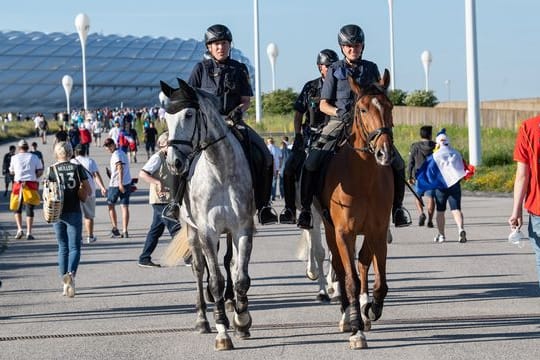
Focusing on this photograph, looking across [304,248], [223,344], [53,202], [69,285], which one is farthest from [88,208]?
[223,344]

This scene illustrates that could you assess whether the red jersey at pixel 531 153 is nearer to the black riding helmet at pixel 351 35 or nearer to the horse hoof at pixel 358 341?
the horse hoof at pixel 358 341

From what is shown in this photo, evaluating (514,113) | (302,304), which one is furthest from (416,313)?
(514,113)

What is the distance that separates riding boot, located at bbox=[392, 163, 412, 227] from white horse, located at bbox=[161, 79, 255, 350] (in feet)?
4.46

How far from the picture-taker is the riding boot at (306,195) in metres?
12.0

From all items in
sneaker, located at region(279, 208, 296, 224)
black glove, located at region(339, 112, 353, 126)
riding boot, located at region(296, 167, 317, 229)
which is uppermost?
black glove, located at region(339, 112, 353, 126)

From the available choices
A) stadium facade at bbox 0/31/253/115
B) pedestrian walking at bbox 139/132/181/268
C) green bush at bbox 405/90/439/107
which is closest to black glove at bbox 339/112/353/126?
pedestrian walking at bbox 139/132/181/268

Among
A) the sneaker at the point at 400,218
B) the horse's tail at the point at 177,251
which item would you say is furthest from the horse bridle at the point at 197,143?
the horse's tail at the point at 177,251

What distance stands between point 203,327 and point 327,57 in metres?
3.98

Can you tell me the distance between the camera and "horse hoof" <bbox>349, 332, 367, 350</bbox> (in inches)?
416

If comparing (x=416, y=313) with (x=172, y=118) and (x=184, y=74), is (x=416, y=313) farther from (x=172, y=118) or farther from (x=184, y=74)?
(x=184, y=74)

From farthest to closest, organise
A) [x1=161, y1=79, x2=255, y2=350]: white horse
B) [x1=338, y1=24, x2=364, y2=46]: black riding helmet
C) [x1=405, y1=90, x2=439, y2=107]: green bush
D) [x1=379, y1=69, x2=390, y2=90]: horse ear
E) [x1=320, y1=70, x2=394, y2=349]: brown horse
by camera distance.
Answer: [x1=405, y1=90, x2=439, y2=107]: green bush → [x1=338, y1=24, x2=364, y2=46]: black riding helmet → [x1=161, y1=79, x2=255, y2=350]: white horse → [x1=379, y1=69, x2=390, y2=90]: horse ear → [x1=320, y1=70, x2=394, y2=349]: brown horse

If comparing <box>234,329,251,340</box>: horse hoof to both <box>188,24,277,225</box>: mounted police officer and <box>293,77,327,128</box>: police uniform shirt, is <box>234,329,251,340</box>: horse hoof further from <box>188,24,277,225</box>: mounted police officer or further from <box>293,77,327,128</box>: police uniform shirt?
<box>293,77,327,128</box>: police uniform shirt

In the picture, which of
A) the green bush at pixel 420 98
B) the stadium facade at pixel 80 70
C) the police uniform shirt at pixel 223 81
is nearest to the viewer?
the police uniform shirt at pixel 223 81

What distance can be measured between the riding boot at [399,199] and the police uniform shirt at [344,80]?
830 millimetres
